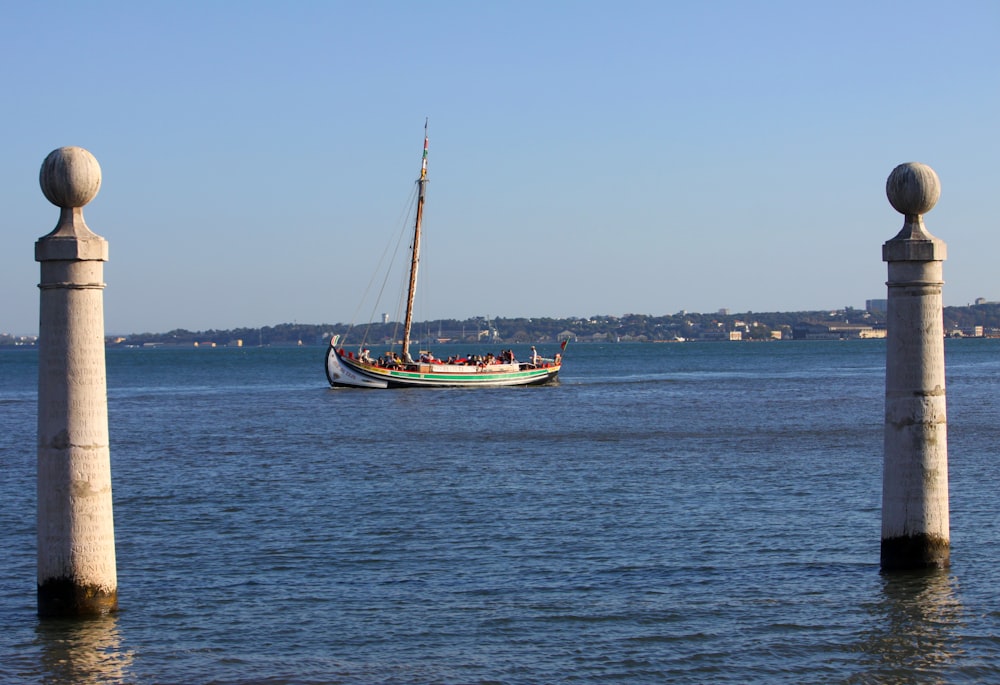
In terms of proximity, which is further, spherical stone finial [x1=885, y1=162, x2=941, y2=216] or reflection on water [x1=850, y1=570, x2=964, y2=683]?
spherical stone finial [x1=885, y1=162, x2=941, y2=216]

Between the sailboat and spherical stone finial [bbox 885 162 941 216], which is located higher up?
spherical stone finial [bbox 885 162 941 216]

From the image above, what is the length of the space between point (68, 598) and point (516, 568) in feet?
24.2

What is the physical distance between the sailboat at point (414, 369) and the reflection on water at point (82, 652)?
63822 millimetres

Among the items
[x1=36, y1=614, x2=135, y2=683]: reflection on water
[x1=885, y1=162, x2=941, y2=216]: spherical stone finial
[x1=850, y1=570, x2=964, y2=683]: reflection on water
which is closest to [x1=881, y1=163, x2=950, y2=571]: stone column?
[x1=885, y1=162, x2=941, y2=216]: spherical stone finial

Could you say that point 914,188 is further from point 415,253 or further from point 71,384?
point 415,253

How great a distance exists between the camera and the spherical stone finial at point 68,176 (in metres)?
14.1

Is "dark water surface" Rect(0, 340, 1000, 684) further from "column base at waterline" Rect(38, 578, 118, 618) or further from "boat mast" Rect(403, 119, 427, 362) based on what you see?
"boat mast" Rect(403, 119, 427, 362)

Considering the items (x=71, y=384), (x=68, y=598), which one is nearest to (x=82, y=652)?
(x=68, y=598)

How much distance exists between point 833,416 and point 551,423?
472 inches

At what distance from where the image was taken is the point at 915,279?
15.6 metres

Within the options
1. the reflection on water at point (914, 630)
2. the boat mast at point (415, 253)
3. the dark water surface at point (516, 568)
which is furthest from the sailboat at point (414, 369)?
the reflection on water at point (914, 630)

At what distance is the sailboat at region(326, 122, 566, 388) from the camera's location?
262ft

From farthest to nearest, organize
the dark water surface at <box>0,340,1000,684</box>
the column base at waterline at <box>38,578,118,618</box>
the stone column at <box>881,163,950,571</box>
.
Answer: the stone column at <box>881,163,950,571</box> < the dark water surface at <box>0,340,1000,684</box> < the column base at waterline at <box>38,578,118,618</box>

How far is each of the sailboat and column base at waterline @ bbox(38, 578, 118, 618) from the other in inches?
2526
